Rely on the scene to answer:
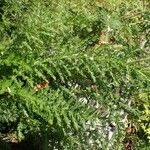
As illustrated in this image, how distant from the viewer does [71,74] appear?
2645 millimetres

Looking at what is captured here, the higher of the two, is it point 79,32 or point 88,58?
point 79,32

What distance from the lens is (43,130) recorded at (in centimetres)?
279

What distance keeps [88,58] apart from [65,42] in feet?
0.93

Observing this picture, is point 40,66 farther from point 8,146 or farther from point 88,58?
point 8,146

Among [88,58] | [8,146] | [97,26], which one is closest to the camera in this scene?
[88,58]

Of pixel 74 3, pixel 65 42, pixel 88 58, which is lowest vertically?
pixel 88 58

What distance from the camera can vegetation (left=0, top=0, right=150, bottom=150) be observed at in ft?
8.23

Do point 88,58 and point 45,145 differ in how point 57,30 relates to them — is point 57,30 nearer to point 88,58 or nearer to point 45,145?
point 88,58

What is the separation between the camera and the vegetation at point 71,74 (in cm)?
251

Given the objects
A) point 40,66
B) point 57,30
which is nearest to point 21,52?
point 40,66

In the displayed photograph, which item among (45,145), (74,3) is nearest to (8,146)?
(45,145)

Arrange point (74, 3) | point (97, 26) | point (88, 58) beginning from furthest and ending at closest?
point (74, 3) → point (97, 26) → point (88, 58)

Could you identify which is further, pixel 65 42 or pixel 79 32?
pixel 79 32

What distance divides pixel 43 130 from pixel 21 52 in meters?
0.47
